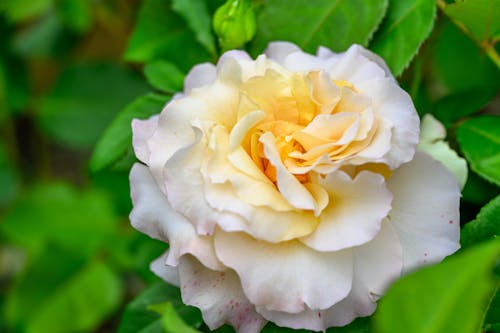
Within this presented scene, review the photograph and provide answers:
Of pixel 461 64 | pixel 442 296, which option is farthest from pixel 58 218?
pixel 442 296

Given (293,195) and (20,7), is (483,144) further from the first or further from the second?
(20,7)

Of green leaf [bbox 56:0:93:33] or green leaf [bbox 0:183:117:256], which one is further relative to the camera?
green leaf [bbox 0:183:117:256]

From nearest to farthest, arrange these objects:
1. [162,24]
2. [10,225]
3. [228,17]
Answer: [228,17] < [162,24] < [10,225]

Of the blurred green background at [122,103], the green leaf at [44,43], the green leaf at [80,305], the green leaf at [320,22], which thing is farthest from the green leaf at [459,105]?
the green leaf at [44,43]

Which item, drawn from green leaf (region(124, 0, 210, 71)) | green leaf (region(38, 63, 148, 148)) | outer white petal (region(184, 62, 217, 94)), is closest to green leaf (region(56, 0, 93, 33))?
green leaf (region(38, 63, 148, 148))

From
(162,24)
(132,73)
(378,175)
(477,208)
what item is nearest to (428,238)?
(378,175)

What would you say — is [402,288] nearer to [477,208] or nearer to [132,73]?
[477,208]

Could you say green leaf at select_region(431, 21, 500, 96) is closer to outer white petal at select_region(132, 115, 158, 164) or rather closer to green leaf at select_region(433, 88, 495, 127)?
green leaf at select_region(433, 88, 495, 127)
